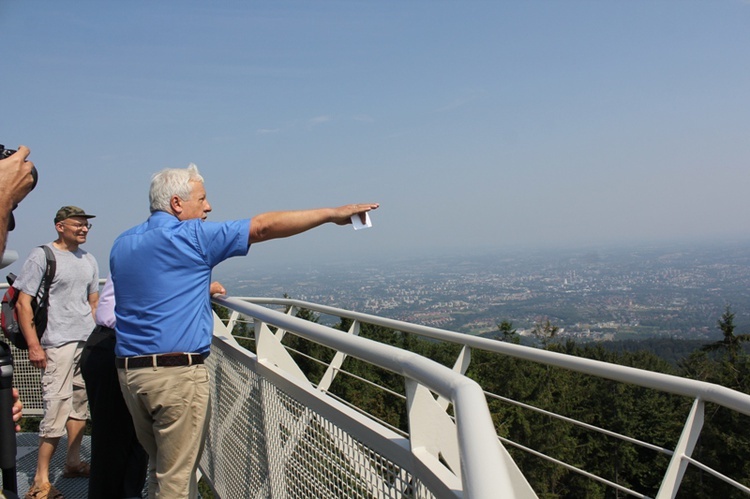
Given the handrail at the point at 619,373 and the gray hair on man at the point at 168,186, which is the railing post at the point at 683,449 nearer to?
the handrail at the point at 619,373

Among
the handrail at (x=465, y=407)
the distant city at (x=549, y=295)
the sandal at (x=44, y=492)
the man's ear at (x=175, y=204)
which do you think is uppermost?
the man's ear at (x=175, y=204)

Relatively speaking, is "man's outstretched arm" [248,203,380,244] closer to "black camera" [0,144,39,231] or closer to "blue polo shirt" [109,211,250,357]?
"blue polo shirt" [109,211,250,357]

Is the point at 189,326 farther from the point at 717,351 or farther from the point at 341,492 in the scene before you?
the point at 717,351

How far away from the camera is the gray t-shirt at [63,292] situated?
3725 millimetres

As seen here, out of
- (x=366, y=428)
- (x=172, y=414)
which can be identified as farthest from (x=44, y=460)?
(x=366, y=428)

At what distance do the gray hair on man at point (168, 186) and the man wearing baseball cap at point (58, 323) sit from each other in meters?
1.58

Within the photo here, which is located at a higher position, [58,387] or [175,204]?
[175,204]

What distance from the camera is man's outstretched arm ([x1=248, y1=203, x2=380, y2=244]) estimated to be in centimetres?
226

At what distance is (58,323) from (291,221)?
2334mm

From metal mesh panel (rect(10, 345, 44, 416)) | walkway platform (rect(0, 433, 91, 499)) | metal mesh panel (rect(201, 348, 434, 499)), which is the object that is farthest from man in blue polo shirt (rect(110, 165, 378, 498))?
metal mesh panel (rect(10, 345, 44, 416))

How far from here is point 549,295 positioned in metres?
156

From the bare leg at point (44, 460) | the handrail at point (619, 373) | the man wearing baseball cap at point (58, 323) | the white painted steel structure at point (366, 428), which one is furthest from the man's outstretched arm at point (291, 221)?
the bare leg at point (44, 460)

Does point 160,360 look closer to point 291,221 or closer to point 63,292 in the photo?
point 291,221

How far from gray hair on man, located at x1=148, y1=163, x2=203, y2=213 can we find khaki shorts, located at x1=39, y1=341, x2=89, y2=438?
1715 millimetres
